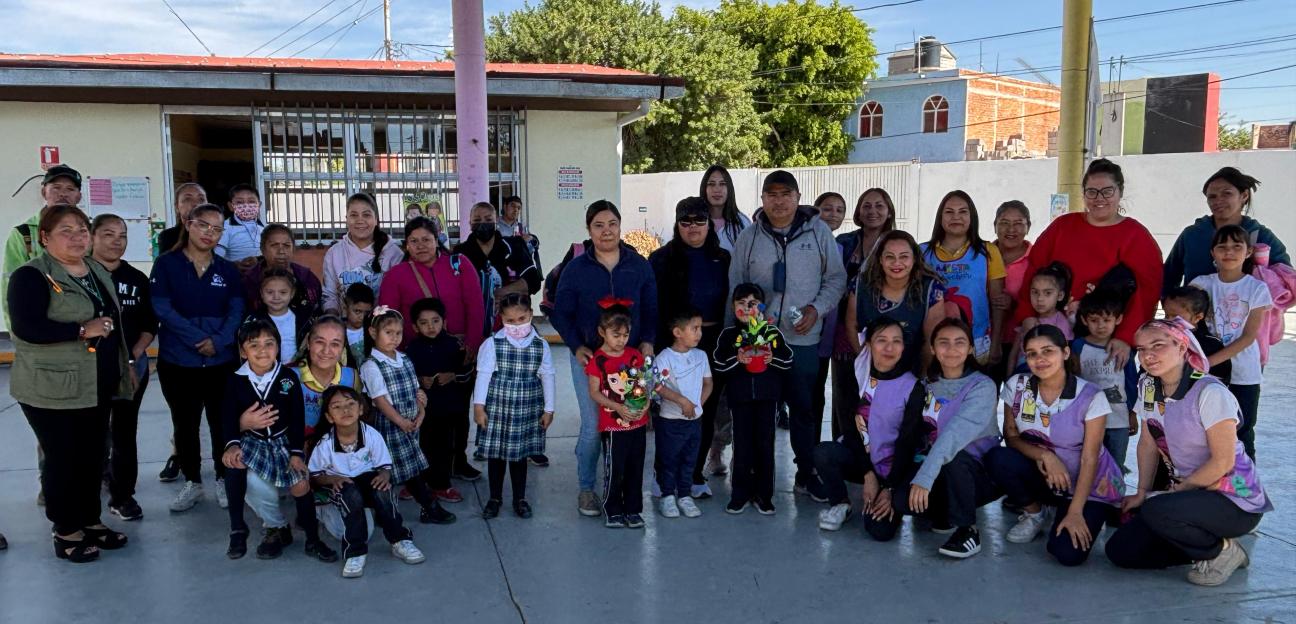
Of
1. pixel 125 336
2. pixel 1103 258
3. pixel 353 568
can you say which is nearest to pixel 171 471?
pixel 125 336

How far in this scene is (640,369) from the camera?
4.10 m

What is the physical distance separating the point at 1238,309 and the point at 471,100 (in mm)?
5417

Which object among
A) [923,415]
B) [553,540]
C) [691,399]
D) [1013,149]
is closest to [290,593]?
[553,540]

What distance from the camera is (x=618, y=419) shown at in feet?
13.5

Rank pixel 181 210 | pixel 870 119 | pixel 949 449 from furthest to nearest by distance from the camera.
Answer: pixel 870 119, pixel 181 210, pixel 949 449

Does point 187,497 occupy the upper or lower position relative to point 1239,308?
lower

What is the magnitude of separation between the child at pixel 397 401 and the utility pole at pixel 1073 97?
5.58 metres

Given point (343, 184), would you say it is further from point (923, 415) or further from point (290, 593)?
point (923, 415)

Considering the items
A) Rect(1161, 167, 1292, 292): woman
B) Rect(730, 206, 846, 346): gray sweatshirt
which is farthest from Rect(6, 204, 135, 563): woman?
Rect(1161, 167, 1292, 292): woman

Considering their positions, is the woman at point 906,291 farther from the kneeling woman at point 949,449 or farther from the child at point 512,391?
the child at point 512,391

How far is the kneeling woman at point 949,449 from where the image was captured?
3824mm

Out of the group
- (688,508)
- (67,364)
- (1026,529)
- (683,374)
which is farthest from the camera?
(688,508)

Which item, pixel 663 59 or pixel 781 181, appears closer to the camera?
pixel 781 181

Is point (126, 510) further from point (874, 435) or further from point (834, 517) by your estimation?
point (874, 435)
